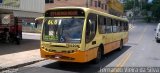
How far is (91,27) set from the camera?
46.5 feet

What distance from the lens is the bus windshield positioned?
13258 mm

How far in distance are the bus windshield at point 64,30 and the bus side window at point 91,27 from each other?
40 centimetres

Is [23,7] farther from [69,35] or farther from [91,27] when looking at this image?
[69,35]

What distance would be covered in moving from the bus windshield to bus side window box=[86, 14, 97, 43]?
40 centimetres

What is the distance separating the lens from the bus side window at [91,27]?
44.7ft

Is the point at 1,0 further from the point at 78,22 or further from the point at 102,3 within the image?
the point at 102,3

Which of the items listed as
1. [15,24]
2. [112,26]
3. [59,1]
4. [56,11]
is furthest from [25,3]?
[59,1]

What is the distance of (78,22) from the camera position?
13.4 meters

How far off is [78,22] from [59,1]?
4816 cm

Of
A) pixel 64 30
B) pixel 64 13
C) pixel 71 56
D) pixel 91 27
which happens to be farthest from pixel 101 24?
pixel 71 56

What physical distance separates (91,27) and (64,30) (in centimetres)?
138

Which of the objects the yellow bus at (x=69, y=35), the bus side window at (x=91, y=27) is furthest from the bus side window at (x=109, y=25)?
the yellow bus at (x=69, y=35)

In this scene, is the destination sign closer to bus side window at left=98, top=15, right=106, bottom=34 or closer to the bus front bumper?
the bus front bumper

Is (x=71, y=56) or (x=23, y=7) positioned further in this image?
(x=23, y=7)
